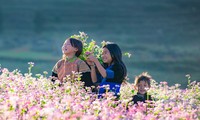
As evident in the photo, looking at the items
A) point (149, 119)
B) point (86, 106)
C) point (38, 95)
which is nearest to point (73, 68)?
point (38, 95)

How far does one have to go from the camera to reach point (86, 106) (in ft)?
16.4

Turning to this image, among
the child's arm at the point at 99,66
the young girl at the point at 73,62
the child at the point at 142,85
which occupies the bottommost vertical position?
the child at the point at 142,85

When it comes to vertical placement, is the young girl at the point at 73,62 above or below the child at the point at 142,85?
above

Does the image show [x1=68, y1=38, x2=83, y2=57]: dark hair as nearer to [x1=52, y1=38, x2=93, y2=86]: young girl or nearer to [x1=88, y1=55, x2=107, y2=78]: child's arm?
[x1=52, y1=38, x2=93, y2=86]: young girl

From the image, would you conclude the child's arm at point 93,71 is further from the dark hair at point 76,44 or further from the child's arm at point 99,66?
the child's arm at point 99,66

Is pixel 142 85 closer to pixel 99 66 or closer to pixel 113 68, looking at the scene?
pixel 113 68

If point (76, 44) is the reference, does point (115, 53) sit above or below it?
below

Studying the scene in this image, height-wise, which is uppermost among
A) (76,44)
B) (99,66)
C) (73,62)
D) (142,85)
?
(76,44)

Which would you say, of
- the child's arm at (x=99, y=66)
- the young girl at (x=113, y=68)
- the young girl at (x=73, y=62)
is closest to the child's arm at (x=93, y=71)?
the young girl at (x=113, y=68)

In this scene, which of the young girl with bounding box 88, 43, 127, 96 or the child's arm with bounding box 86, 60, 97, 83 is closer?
the young girl with bounding box 88, 43, 127, 96

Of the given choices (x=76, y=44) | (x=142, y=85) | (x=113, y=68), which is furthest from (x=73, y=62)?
(x=142, y=85)

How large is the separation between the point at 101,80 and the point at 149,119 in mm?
3486

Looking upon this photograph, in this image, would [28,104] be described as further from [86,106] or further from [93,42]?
[93,42]

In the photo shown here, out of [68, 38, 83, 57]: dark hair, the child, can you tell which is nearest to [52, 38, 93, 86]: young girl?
[68, 38, 83, 57]: dark hair
